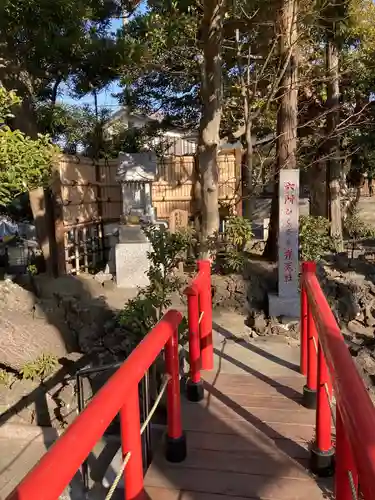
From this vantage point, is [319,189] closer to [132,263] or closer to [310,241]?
[310,241]

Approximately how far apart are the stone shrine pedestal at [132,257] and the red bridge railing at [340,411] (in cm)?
608

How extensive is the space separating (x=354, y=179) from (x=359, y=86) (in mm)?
5323

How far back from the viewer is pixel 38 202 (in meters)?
10.3

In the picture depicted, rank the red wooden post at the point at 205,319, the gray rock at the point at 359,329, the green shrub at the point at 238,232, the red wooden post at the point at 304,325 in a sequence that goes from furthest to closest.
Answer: the green shrub at the point at 238,232 → the gray rock at the point at 359,329 → the red wooden post at the point at 205,319 → the red wooden post at the point at 304,325

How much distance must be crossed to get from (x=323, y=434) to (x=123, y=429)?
136 cm

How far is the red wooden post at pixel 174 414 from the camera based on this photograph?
2709 millimetres

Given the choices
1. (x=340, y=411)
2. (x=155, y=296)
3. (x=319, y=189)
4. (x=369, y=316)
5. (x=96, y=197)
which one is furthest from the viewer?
(x=319, y=189)

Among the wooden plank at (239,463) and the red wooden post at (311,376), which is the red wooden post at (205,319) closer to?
the red wooden post at (311,376)

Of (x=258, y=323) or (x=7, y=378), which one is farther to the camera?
(x=7, y=378)

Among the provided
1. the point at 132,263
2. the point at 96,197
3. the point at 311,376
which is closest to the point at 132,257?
the point at 132,263

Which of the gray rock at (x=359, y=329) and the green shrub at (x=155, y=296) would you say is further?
the gray rock at (x=359, y=329)

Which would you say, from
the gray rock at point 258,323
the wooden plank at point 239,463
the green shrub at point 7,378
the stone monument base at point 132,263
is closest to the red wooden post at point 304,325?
the wooden plank at point 239,463

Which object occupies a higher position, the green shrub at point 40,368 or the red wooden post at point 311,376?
the red wooden post at point 311,376

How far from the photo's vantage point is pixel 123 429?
1.87 m
